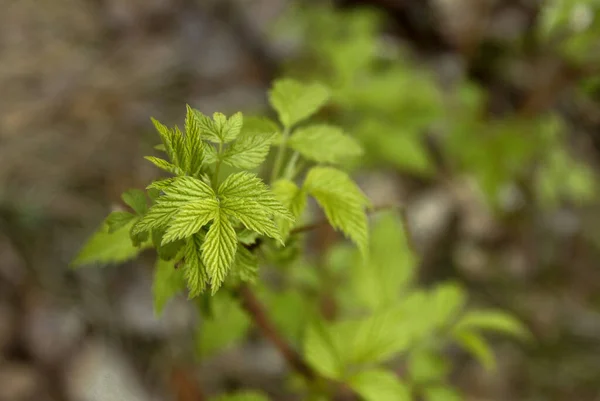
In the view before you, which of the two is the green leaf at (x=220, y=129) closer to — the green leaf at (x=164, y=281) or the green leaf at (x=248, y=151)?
the green leaf at (x=248, y=151)

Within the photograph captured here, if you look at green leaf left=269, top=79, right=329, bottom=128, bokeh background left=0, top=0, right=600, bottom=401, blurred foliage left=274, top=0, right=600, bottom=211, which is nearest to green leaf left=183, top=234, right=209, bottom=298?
green leaf left=269, top=79, right=329, bottom=128

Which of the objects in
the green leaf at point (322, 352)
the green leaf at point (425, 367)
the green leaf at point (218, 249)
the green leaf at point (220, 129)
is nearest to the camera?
the green leaf at point (218, 249)

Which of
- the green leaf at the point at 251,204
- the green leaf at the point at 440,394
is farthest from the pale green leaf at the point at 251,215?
the green leaf at the point at 440,394

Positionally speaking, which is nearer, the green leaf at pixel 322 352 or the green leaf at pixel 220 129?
the green leaf at pixel 220 129

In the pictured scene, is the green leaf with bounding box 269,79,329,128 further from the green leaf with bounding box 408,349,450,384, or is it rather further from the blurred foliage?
the green leaf with bounding box 408,349,450,384

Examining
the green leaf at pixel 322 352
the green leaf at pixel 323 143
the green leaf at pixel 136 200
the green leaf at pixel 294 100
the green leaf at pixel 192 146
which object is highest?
the green leaf at pixel 294 100

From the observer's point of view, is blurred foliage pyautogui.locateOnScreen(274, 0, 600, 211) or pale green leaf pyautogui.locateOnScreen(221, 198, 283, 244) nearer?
pale green leaf pyautogui.locateOnScreen(221, 198, 283, 244)
